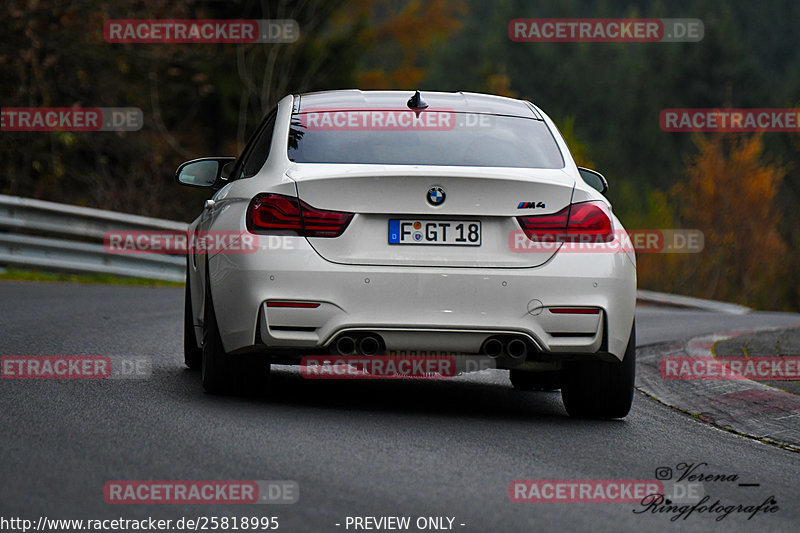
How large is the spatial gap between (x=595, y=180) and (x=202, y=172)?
A: 2.43 metres

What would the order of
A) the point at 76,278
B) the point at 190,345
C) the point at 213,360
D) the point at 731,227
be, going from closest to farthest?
the point at 213,360 → the point at 190,345 → the point at 76,278 → the point at 731,227

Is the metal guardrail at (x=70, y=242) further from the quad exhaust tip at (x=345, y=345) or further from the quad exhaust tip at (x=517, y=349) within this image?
the quad exhaust tip at (x=517, y=349)

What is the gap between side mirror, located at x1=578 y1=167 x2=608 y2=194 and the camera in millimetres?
7948

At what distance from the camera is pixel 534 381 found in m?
8.35

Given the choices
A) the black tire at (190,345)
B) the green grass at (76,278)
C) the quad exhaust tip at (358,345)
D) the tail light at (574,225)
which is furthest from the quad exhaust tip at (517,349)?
the green grass at (76,278)

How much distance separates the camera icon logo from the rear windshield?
1839 mm

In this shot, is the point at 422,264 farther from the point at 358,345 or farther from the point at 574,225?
the point at 574,225

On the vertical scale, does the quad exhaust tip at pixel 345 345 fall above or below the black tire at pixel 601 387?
above

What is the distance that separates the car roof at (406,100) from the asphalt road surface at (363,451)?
1.61m

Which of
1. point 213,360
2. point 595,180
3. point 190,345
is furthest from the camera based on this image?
point 190,345

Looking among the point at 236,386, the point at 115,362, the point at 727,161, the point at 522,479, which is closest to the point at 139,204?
the point at 115,362

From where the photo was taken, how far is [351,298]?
6.39 meters

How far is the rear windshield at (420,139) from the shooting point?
6840mm

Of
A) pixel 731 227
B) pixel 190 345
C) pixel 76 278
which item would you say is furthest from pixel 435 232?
pixel 731 227
